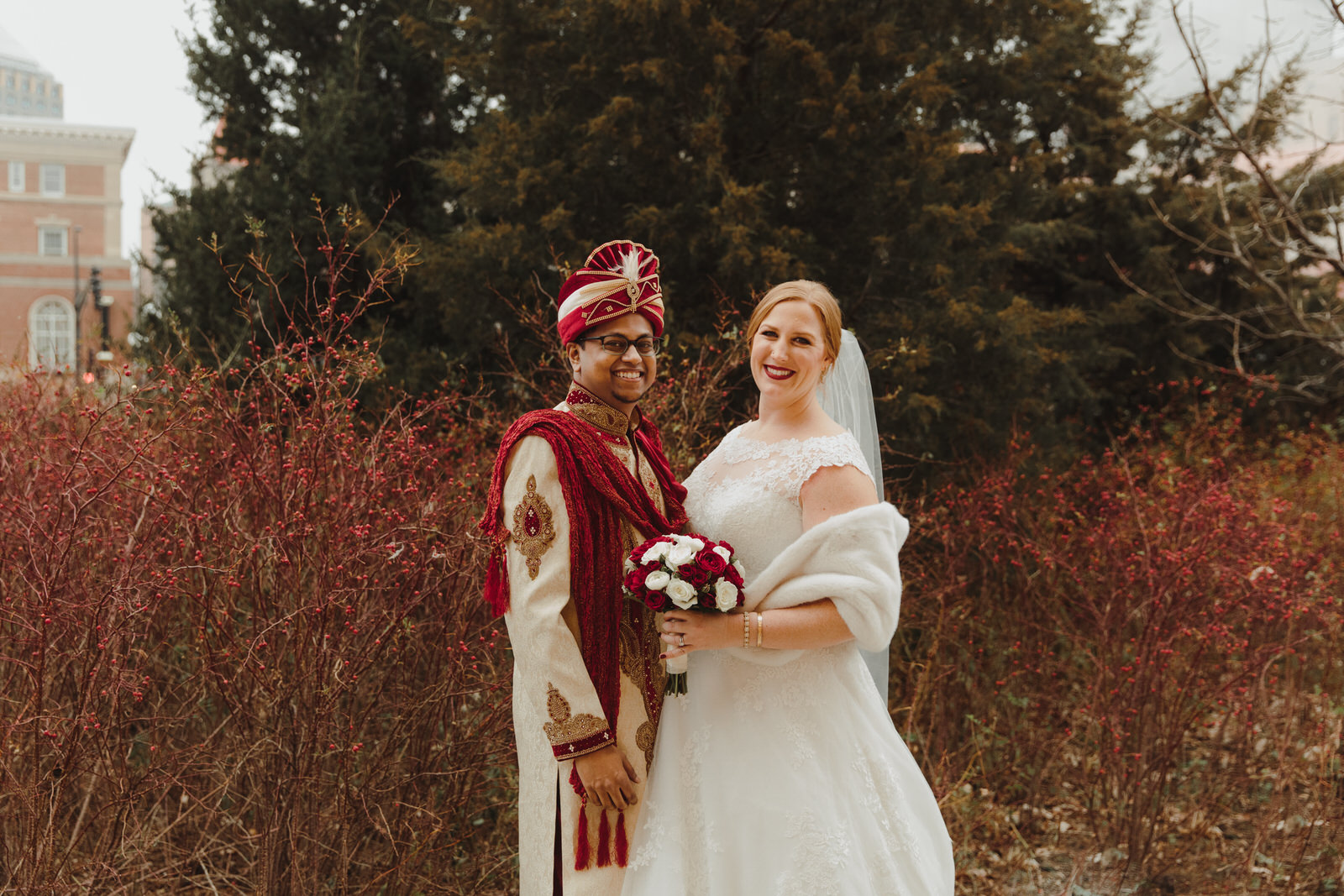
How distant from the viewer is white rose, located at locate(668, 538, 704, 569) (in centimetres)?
208

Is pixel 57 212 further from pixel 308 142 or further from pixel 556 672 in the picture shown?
pixel 556 672

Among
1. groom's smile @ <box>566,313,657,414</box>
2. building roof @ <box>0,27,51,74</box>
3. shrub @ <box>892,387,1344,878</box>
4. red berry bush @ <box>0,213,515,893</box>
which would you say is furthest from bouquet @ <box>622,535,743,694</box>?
building roof @ <box>0,27,51,74</box>

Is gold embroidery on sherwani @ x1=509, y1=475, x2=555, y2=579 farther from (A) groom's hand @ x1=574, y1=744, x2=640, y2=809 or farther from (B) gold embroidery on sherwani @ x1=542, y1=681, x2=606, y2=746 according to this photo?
(A) groom's hand @ x1=574, y1=744, x2=640, y2=809

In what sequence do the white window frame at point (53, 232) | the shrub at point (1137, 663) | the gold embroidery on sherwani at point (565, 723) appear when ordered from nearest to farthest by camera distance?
the gold embroidery on sherwani at point (565, 723) < the shrub at point (1137, 663) < the white window frame at point (53, 232)

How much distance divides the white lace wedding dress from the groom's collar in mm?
312

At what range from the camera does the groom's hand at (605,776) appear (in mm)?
2186

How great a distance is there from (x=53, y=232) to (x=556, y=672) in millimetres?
44463

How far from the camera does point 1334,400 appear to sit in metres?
12.2

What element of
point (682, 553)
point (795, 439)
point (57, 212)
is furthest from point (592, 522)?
point (57, 212)

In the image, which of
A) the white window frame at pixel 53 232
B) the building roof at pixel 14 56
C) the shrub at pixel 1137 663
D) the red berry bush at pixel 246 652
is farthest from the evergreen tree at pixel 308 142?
the building roof at pixel 14 56

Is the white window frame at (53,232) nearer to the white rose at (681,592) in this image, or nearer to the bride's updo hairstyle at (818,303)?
the bride's updo hairstyle at (818,303)

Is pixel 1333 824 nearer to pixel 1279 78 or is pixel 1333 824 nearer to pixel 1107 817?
pixel 1107 817

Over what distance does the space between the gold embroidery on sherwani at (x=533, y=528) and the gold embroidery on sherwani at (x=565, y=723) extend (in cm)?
27

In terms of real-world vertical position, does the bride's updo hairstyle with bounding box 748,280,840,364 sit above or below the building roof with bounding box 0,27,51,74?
below
